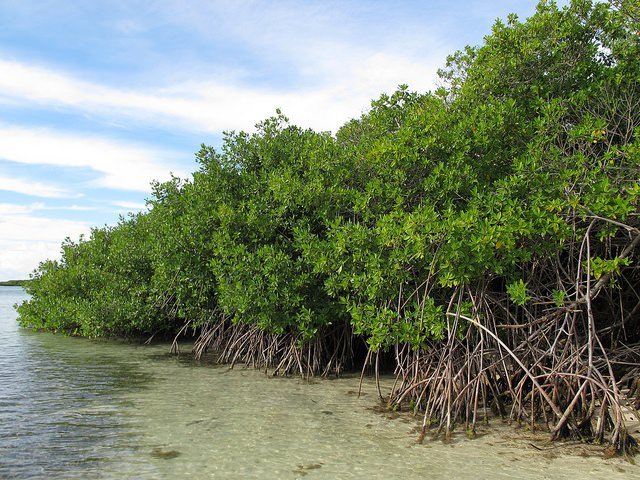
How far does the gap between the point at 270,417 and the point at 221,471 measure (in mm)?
1679

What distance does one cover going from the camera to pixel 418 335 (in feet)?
19.0

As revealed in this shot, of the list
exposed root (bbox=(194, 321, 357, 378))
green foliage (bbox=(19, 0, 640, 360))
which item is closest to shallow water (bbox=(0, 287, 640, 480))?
exposed root (bbox=(194, 321, 357, 378))

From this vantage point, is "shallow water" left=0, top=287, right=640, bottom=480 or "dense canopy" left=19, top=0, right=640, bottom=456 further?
"dense canopy" left=19, top=0, right=640, bottom=456

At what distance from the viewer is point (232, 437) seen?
17.0ft

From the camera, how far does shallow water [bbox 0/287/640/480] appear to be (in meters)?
4.33

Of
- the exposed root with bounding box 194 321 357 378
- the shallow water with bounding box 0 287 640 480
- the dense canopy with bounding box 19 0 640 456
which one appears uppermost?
the dense canopy with bounding box 19 0 640 456

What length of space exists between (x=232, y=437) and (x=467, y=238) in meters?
3.11

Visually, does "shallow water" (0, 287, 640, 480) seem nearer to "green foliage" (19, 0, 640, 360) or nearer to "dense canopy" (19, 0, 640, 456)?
"dense canopy" (19, 0, 640, 456)

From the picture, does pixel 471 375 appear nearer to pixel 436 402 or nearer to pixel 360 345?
pixel 436 402

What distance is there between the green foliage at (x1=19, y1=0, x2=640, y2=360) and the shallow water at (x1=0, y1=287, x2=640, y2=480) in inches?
43.1

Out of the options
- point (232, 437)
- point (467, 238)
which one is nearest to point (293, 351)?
point (232, 437)

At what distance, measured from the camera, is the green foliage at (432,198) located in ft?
18.0

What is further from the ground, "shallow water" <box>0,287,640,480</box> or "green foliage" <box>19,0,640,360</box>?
"green foliage" <box>19,0,640,360</box>

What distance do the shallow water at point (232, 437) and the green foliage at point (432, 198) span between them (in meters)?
1.09
